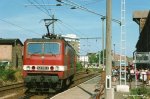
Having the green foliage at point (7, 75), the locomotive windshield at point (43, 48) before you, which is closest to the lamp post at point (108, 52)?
the locomotive windshield at point (43, 48)

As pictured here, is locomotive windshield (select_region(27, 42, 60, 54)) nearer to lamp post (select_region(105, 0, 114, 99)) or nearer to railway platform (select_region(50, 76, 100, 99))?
railway platform (select_region(50, 76, 100, 99))

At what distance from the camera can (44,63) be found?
960 inches

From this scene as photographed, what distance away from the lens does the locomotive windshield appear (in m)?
24.7

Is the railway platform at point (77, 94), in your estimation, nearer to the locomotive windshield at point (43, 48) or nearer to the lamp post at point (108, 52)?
the locomotive windshield at point (43, 48)

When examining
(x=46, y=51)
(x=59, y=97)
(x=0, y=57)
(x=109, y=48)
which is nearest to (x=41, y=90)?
(x=46, y=51)

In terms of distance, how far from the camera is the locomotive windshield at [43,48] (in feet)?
81.1

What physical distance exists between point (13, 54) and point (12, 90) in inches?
1773

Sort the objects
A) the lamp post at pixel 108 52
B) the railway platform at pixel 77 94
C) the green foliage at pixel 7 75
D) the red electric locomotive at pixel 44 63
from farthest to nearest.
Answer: the green foliage at pixel 7 75 < the red electric locomotive at pixel 44 63 < the railway platform at pixel 77 94 < the lamp post at pixel 108 52

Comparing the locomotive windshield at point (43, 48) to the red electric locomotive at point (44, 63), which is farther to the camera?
the locomotive windshield at point (43, 48)

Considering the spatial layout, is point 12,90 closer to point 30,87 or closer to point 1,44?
point 30,87

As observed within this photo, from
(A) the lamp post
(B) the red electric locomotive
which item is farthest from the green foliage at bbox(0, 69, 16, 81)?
(A) the lamp post

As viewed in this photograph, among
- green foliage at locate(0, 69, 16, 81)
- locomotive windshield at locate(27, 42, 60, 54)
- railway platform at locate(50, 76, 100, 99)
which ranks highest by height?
locomotive windshield at locate(27, 42, 60, 54)

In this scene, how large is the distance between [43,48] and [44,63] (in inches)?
40.1

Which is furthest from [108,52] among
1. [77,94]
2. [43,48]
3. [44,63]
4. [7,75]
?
[7,75]
